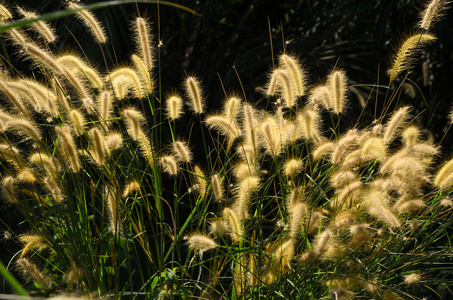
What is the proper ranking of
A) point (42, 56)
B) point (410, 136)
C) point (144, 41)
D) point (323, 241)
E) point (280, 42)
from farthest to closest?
point (280, 42), point (410, 136), point (144, 41), point (42, 56), point (323, 241)

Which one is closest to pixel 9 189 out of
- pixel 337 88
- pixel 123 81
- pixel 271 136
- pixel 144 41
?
pixel 123 81

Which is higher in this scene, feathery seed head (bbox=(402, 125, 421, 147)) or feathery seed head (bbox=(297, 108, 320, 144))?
feathery seed head (bbox=(297, 108, 320, 144))

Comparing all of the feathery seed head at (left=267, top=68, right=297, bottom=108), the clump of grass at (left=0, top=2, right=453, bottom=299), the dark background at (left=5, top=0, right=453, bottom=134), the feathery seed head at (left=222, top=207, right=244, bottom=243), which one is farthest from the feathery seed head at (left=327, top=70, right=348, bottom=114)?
the dark background at (left=5, top=0, right=453, bottom=134)

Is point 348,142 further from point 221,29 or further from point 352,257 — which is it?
point 221,29

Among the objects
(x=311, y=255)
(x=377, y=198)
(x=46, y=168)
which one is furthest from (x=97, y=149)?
(x=377, y=198)

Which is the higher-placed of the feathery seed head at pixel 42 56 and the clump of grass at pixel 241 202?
the feathery seed head at pixel 42 56

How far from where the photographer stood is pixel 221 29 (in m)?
3.56

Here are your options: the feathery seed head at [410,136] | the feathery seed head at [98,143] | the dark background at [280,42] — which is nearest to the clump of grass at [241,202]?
the feathery seed head at [98,143]

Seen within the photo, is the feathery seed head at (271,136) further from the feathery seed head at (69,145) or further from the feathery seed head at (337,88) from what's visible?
the feathery seed head at (69,145)

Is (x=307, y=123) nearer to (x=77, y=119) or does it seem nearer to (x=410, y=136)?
(x=410, y=136)

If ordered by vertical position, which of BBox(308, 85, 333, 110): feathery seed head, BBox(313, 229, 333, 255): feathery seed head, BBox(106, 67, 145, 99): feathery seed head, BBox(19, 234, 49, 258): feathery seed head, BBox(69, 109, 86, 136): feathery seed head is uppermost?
BBox(106, 67, 145, 99): feathery seed head

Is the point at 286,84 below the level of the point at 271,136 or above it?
above

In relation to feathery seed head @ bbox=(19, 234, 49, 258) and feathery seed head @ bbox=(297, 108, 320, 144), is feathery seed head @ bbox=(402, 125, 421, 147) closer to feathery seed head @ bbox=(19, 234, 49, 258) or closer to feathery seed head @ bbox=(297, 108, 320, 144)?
feathery seed head @ bbox=(297, 108, 320, 144)

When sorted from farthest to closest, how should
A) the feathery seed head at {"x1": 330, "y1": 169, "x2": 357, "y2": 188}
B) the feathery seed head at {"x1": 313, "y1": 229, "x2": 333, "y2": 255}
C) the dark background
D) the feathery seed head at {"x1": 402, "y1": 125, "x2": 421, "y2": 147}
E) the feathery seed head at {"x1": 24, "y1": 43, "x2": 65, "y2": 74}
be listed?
the dark background → the feathery seed head at {"x1": 402, "y1": 125, "x2": 421, "y2": 147} → the feathery seed head at {"x1": 330, "y1": 169, "x2": 357, "y2": 188} → the feathery seed head at {"x1": 24, "y1": 43, "x2": 65, "y2": 74} → the feathery seed head at {"x1": 313, "y1": 229, "x2": 333, "y2": 255}
